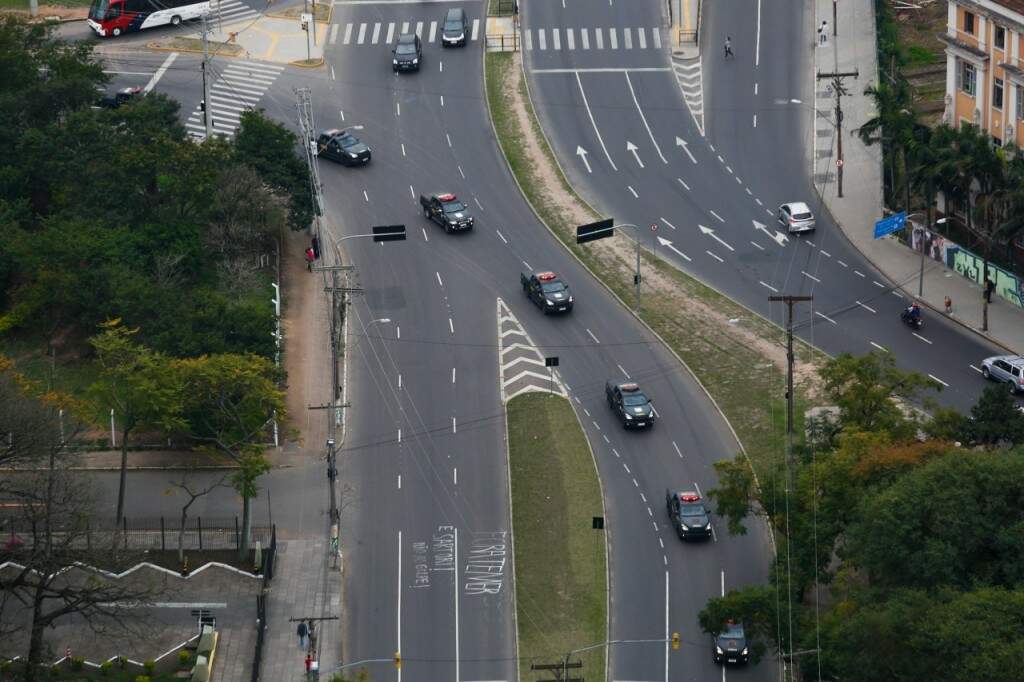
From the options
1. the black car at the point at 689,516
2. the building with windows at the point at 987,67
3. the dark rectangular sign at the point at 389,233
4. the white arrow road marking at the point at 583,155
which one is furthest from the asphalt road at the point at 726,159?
the black car at the point at 689,516

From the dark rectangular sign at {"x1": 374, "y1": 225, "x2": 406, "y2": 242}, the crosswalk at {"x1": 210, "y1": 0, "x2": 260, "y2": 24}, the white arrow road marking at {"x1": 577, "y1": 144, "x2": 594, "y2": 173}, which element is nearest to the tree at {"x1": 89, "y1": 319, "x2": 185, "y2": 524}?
the dark rectangular sign at {"x1": 374, "y1": 225, "x2": 406, "y2": 242}

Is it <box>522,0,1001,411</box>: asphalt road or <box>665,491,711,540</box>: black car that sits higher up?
<box>522,0,1001,411</box>: asphalt road

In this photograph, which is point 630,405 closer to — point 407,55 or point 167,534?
point 167,534

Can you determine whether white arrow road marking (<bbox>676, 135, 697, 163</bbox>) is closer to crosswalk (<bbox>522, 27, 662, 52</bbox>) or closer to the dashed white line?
crosswalk (<bbox>522, 27, 662, 52</bbox>)

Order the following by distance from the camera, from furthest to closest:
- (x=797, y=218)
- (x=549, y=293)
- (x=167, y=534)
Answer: (x=797, y=218) < (x=549, y=293) < (x=167, y=534)

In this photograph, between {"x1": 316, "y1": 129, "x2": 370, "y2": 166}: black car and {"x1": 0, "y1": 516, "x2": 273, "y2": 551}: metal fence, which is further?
{"x1": 316, "y1": 129, "x2": 370, "y2": 166}: black car

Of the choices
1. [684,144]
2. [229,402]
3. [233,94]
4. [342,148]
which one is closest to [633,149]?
[684,144]
